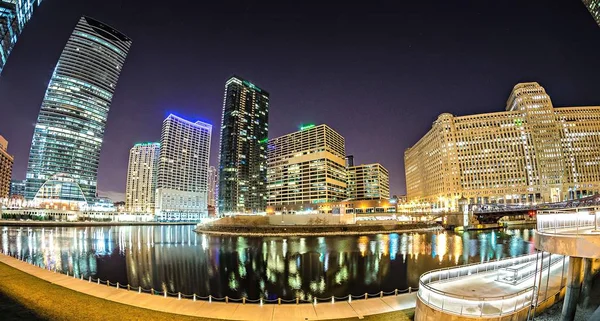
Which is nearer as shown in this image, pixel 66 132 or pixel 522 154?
pixel 522 154

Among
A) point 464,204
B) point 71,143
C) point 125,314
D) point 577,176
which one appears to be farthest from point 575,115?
point 71,143

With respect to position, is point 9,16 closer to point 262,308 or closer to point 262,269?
point 262,308

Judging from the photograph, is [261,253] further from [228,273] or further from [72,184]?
[72,184]

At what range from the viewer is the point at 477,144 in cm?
16062

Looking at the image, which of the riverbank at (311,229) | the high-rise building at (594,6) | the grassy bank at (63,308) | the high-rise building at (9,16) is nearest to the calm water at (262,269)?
the grassy bank at (63,308)

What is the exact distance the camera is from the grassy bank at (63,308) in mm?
14641

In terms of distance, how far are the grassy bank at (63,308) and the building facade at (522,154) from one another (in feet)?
544

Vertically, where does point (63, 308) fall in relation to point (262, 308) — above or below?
above

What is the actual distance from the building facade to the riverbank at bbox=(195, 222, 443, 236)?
A: 68.4 metres

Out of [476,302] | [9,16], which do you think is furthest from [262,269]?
[9,16]

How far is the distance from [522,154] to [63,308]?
197 m

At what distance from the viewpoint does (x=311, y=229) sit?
94.8 m

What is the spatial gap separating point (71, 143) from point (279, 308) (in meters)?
233

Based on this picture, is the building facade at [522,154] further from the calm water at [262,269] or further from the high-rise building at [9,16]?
the high-rise building at [9,16]
